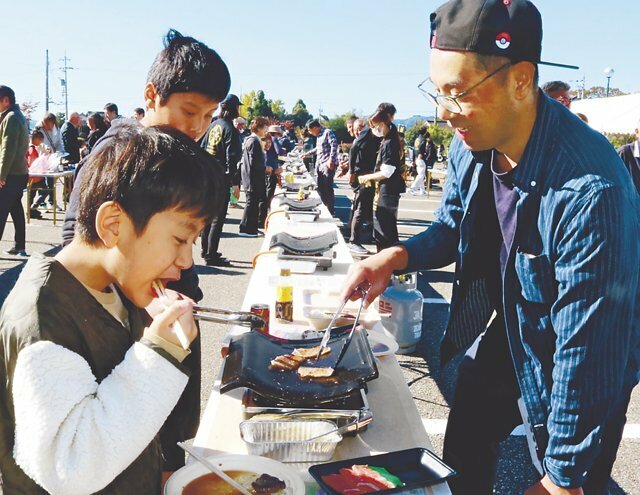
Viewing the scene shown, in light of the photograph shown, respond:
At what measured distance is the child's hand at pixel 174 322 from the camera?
1.11m

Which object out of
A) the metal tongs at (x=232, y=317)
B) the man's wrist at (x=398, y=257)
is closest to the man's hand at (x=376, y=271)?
the man's wrist at (x=398, y=257)

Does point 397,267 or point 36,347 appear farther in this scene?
point 397,267

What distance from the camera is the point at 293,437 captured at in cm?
145

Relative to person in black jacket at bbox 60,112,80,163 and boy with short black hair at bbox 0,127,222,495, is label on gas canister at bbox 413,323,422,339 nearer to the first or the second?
boy with short black hair at bbox 0,127,222,495

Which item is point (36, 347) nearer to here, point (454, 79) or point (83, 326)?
point (83, 326)

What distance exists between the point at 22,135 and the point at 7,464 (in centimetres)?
598

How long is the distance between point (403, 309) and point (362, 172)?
3905 mm

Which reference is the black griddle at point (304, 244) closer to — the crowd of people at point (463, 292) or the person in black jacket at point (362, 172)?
the crowd of people at point (463, 292)

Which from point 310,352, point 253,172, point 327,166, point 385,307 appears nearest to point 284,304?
point 310,352

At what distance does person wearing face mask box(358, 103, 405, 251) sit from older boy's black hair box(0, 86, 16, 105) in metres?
4.03

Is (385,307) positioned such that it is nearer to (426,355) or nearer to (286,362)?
(426,355)

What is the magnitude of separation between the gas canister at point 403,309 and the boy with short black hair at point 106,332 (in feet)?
9.08

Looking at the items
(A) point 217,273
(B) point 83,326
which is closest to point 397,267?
(B) point 83,326

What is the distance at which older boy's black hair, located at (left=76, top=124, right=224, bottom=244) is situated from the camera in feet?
3.73
